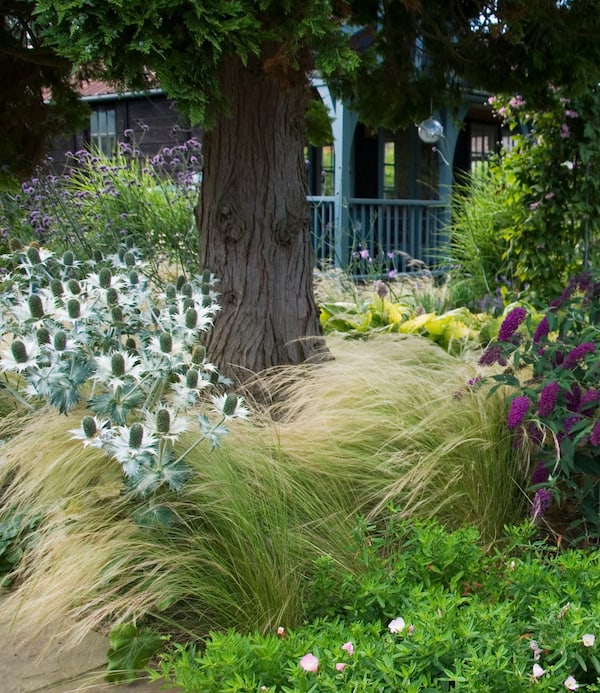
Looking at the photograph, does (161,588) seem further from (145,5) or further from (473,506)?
(145,5)

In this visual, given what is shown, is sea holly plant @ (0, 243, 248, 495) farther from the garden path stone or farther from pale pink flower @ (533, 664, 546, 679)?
pale pink flower @ (533, 664, 546, 679)

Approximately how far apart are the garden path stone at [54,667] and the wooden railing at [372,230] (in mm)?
6633

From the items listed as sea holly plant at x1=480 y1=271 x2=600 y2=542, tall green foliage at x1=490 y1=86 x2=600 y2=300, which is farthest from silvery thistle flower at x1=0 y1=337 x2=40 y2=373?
tall green foliage at x1=490 y1=86 x2=600 y2=300

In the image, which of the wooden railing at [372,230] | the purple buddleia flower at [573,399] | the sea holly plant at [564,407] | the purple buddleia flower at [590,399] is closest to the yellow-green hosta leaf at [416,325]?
the sea holly plant at [564,407]

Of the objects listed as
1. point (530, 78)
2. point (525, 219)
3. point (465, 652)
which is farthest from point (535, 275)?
point (465, 652)

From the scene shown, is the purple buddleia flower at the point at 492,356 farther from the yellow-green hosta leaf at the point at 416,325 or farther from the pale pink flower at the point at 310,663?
the yellow-green hosta leaf at the point at 416,325

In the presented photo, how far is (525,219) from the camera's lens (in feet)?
24.5

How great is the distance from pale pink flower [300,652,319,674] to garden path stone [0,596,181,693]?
74 centimetres

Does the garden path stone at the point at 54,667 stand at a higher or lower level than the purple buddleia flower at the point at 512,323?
Answer: lower

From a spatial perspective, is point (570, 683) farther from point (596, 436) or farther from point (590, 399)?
point (590, 399)

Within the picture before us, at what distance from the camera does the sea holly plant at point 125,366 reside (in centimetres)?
276

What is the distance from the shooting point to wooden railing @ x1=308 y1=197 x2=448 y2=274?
1000cm

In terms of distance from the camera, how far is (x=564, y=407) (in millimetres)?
3100

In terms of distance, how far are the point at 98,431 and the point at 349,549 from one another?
906mm
